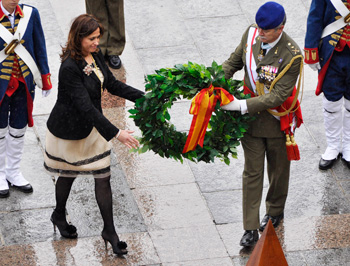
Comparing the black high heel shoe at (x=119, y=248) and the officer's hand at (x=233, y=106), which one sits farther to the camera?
the black high heel shoe at (x=119, y=248)

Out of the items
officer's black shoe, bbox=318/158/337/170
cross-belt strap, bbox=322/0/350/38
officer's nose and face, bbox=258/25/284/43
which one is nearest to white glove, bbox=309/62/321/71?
cross-belt strap, bbox=322/0/350/38

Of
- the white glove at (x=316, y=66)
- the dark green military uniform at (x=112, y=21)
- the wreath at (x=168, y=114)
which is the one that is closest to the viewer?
the wreath at (x=168, y=114)

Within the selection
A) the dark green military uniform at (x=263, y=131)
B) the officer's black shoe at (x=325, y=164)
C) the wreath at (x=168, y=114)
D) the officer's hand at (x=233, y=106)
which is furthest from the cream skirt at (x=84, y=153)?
the officer's black shoe at (x=325, y=164)

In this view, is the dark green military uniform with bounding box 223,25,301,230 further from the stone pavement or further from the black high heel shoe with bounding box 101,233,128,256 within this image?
the black high heel shoe with bounding box 101,233,128,256

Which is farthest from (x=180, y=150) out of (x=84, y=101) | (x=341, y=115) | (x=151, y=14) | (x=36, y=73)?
(x=151, y=14)

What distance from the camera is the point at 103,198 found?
7219mm

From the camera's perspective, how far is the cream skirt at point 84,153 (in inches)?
283

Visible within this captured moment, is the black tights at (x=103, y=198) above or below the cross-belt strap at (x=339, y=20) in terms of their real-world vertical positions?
below

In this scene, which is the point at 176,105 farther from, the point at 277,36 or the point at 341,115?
the point at 277,36

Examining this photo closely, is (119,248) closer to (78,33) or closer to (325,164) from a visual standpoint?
(78,33)

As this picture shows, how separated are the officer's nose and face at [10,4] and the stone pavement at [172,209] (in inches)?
67.0

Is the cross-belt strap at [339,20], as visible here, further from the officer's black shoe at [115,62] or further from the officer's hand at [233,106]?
the officer's black shoe at [115,62]

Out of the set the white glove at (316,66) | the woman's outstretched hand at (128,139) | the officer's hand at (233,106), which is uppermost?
the officer's hand at (233,106)

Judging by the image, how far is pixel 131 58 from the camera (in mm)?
10484
